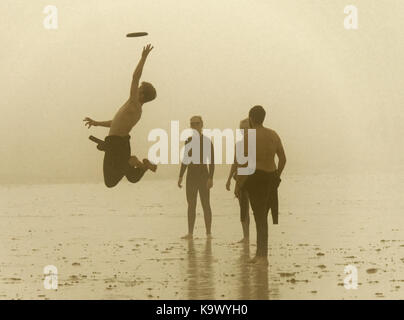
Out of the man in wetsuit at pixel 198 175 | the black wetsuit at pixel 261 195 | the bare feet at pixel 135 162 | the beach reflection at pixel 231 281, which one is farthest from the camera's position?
the man in wetsuit at pixel 198 175

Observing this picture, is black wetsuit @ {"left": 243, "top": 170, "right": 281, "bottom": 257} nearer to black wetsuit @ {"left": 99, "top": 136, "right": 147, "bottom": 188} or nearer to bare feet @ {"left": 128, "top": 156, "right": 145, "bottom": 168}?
bare feet @ {"left": 128, "top": 156, "right": 145, "bottom": 168}

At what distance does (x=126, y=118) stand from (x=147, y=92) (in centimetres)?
51

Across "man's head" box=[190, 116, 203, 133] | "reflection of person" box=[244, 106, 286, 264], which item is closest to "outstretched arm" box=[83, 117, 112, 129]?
"reflection of person" box=[244, 106, 286, 264]

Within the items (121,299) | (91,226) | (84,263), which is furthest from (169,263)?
(91,226)

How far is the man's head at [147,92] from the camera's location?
12828 millimetres

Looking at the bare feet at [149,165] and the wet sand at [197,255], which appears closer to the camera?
the wet sand at [197,255]

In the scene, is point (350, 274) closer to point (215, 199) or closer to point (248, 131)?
point (248, 131)

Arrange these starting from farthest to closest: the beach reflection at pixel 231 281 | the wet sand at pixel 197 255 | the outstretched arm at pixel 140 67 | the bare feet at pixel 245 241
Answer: the bare feet at pixel 245 241
the outstretched arm at pixel 140 67
the wet sand at pixel 197 255
the beach reflection at pixel 231 281

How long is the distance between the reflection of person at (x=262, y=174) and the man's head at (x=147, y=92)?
1.67 m

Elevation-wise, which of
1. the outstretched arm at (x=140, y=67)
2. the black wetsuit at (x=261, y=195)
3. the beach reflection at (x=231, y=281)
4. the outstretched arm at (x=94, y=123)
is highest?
the outstretched arm at (x=140, y=67)

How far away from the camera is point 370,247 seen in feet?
50.8

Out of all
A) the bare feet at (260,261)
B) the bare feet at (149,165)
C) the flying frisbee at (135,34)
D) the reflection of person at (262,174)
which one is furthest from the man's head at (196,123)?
the flying frisbee at (135,34)

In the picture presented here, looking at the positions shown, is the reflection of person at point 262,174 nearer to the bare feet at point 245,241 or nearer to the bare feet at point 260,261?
the bare feet at point 260,261

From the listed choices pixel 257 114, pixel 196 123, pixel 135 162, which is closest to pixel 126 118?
pixel 135 162
